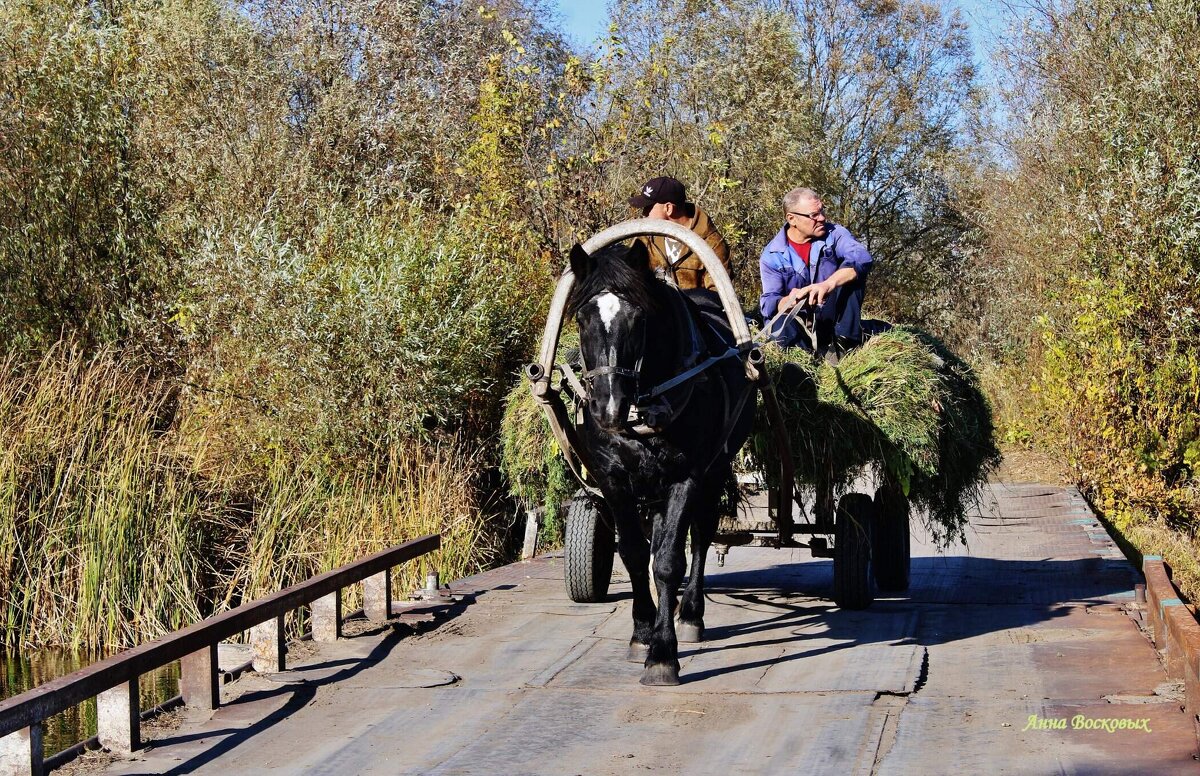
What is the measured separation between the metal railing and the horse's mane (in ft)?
7.37

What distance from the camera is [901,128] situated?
33.6 metres

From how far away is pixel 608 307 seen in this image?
20.8ft

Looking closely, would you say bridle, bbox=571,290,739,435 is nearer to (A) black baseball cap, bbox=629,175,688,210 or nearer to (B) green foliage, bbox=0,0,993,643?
(A) black baseball cap, bbox=629,175,688,210

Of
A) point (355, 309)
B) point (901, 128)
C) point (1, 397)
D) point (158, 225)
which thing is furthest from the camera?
point (901, 128)

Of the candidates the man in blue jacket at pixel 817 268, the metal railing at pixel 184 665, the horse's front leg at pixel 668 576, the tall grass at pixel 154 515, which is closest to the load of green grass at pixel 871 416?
the man in blue jacket at pixel 817 268

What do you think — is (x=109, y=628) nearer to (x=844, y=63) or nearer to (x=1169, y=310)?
(x=1169, y=310)

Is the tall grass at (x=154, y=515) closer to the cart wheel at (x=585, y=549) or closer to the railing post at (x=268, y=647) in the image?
the cart wheel at (x=585, y=549)

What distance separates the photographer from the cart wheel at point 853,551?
8258mm

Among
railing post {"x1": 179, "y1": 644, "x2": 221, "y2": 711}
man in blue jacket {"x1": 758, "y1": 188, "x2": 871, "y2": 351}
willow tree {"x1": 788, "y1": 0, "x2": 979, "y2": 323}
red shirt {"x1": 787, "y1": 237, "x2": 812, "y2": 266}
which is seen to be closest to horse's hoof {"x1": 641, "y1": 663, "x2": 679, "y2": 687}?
railing post {"x1": 179, "y1": 644, "x2": 221, "y2": 711}

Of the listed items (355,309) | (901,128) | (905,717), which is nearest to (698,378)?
(905,717)

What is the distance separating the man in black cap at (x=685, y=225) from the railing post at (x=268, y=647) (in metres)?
3.12

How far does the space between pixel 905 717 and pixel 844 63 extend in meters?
29.8

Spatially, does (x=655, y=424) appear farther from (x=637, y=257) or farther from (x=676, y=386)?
(x=637, y=257)

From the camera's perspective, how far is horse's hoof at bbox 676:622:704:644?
7.70 meters
